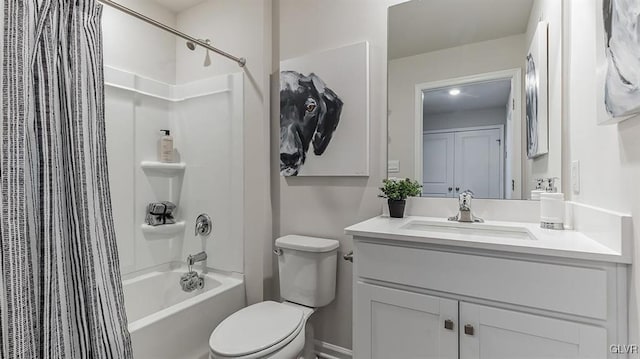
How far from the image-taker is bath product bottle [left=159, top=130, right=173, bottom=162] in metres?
2.30

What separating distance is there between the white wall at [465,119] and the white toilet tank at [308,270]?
84 centimetres

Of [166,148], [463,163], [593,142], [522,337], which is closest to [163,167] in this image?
[166,148]

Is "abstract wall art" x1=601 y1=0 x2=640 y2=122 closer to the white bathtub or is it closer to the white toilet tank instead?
the white toilet tank

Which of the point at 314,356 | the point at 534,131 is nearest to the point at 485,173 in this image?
the point at 534,131

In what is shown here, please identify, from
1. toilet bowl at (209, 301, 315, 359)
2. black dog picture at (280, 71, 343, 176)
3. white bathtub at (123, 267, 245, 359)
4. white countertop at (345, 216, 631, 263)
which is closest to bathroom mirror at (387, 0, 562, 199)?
white countertop at (345, 216, 631, 263)

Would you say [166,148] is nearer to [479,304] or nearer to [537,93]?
[479,304]

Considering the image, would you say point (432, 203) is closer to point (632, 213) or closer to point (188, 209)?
point (632, 213)

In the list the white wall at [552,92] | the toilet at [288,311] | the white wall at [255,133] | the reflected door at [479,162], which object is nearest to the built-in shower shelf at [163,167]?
the white wall at [255,133]

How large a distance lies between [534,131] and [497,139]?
0.49 feet

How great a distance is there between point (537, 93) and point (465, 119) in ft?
1.01

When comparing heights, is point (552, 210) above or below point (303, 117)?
below

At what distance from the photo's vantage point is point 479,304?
101 centimetres

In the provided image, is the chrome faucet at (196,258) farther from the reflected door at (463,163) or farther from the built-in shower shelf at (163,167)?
the reflected door at (463,163)

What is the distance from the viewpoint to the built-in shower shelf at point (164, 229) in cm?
220
